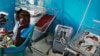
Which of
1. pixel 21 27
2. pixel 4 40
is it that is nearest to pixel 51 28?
pixel 21 27

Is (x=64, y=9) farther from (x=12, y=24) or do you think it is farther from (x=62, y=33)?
(x=12, y=24)

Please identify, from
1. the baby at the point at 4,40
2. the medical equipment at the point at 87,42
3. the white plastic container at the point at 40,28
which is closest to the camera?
the baby at the point at 4,40

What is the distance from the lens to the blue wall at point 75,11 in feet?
10.4

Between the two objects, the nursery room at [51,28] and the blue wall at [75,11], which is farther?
the blue wall at [75,11]

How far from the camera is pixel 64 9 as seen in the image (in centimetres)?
367

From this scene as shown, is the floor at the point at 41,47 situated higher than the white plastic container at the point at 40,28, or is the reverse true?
the white plastic container at the point at 40,28

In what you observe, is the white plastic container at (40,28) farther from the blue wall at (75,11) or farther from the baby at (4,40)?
the baby at (4,40)

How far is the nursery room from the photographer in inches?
103

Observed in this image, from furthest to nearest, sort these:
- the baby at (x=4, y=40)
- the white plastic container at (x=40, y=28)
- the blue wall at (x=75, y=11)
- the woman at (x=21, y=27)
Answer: the white plastic container at (x=40, y=28), the blue wall at (x=75, y=11), the woman at (x=21, y=27), the baby at (x=4, y=40)

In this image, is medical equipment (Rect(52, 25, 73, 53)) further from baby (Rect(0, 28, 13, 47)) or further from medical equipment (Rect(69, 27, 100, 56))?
baby (Rect(0, 28, 13, 47))

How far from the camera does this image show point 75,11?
136 inches

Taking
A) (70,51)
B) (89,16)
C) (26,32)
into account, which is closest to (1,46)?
(26,32)

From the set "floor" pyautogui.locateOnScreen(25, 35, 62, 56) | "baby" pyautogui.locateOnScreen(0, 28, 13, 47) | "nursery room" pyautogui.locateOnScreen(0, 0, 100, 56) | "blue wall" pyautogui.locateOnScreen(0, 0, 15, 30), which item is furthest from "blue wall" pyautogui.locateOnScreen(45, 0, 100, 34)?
"baby" pyautogui.locateOnScreen(0, 28, 13, 47)

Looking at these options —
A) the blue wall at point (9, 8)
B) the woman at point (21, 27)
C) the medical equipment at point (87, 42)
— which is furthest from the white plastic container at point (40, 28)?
the woman at point (21, 27)
